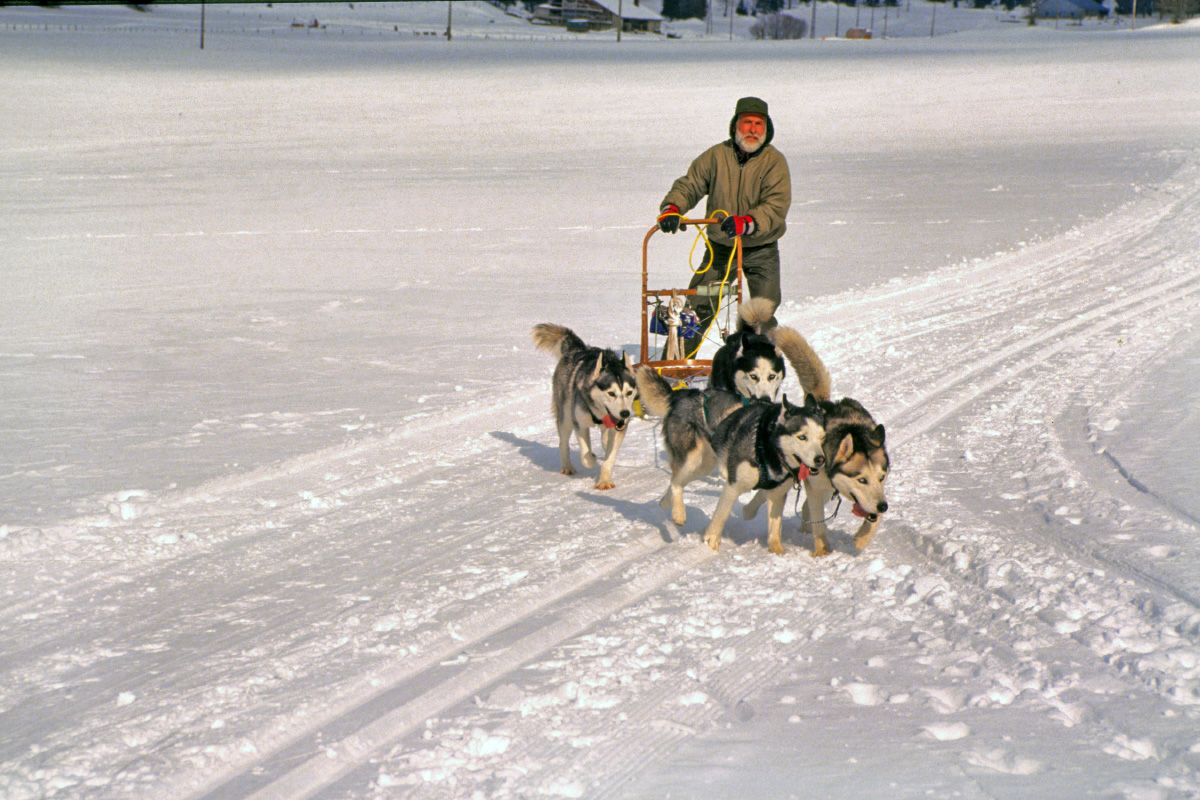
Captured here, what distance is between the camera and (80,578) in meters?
4.37

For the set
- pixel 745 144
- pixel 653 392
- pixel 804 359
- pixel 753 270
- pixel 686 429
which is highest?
pixel 745 144

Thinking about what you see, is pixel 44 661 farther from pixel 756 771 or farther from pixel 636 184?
pixel 636 184

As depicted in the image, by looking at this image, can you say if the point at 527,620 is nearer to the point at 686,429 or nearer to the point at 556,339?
the point at 686,429

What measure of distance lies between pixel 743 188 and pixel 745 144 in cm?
27

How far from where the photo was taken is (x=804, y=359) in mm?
5141

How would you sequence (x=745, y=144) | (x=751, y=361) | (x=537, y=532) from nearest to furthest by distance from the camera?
(x=537, y=532) < (x=751, y=361) < (x=745, y=144)

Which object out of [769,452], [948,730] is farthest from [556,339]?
[948,730]

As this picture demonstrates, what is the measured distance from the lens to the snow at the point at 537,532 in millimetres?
3152

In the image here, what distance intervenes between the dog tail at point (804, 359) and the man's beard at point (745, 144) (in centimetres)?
187

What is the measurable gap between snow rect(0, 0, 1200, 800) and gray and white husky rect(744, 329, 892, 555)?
0.47 feet

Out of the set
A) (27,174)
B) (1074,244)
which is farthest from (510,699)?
(27,174)

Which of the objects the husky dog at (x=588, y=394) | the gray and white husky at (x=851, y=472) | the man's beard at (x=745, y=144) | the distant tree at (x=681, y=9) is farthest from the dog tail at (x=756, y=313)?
the distant tree at (x=681, y=9)

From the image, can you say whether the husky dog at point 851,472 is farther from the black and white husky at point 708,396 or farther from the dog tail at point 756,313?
the dog tail at point 756,313

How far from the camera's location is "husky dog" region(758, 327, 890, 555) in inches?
169
